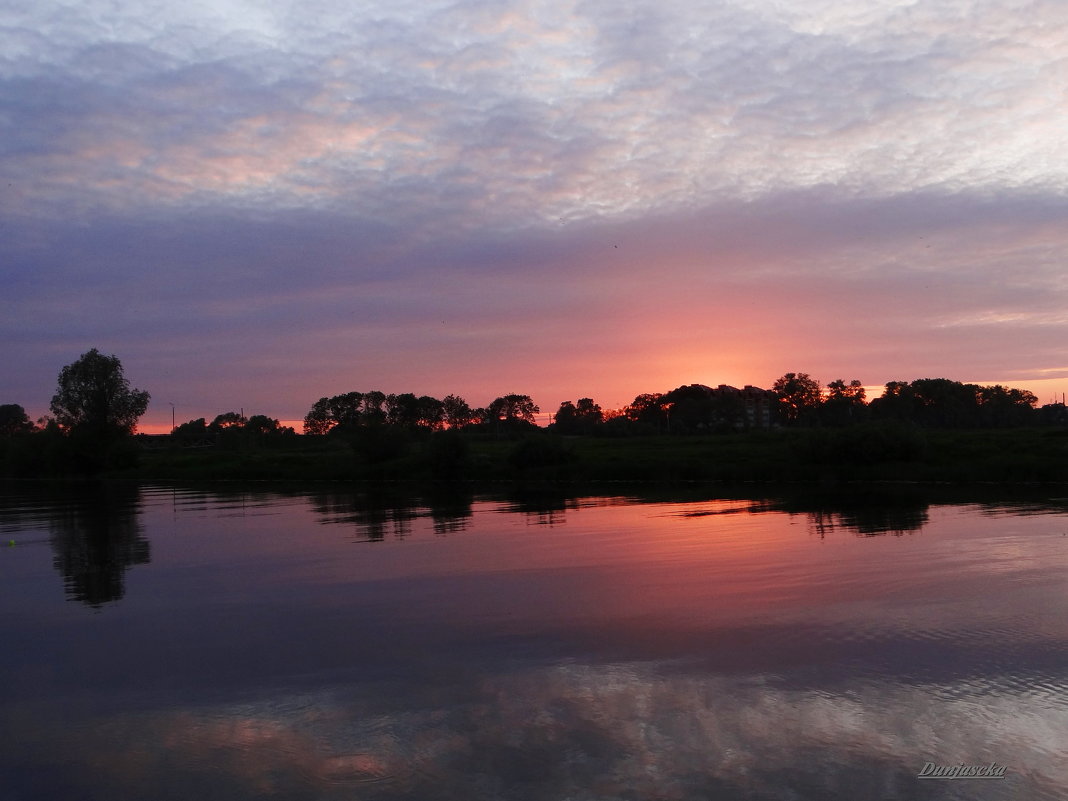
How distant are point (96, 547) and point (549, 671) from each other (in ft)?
75.3

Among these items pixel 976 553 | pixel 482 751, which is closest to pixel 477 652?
pixel 482 751

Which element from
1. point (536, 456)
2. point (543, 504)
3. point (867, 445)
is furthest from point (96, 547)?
point (867, 445)

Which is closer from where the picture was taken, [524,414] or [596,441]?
[596,441]

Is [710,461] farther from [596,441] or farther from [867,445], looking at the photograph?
[596,441]

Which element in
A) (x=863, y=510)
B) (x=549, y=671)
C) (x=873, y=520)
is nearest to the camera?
(x=549, y=671)

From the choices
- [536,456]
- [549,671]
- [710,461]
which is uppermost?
[536,456]

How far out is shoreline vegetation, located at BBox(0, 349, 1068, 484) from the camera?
52.4 meters

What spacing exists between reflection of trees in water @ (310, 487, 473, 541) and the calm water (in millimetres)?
6527

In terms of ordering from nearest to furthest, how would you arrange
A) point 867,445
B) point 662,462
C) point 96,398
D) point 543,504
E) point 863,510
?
1. point 863,510
2. point 543,504
3. point 867,445
4. point 662,462
5. point 96,398

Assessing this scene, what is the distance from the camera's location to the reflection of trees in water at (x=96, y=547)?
2036cm

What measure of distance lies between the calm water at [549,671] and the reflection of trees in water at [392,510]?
6.53 meters

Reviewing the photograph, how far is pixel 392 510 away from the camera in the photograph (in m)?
41.2

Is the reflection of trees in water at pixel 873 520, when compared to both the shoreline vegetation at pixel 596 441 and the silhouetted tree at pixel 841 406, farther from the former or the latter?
the silhouetted tree at pixel 841 406

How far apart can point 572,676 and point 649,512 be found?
82.1 ft
